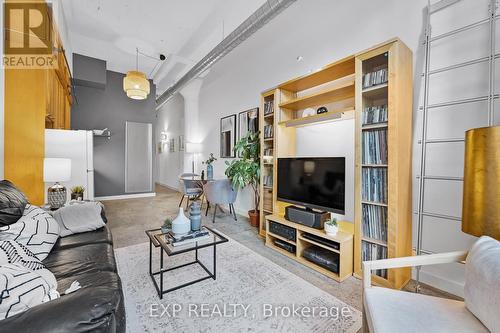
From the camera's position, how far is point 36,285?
2.83 ft

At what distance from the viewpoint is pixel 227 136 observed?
4.82 m

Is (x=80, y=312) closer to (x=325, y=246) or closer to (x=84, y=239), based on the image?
(x=84, y=239)

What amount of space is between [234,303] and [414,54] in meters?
2.71

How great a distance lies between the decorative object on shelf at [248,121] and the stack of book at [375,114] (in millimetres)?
2008

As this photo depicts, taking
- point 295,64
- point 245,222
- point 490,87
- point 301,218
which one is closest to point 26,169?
point 245,222

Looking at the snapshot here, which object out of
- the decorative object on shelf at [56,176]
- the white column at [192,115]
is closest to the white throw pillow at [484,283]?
the decorative object on shelf at [56,176]

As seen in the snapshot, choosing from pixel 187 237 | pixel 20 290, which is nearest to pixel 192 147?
pixel 187 237

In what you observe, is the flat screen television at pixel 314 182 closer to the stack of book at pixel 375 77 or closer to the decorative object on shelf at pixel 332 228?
the decorative object on shelf at pixel 332 228

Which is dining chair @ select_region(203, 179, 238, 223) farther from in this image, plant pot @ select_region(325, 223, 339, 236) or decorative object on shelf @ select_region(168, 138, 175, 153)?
decorative object on shelf @ select_region(168, 138, 175, 153)

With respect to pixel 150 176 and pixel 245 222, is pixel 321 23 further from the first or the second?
pixel 150 176

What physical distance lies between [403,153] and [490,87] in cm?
71

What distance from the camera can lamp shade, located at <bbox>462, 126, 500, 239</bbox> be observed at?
3.85ft

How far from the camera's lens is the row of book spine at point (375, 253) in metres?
1.99

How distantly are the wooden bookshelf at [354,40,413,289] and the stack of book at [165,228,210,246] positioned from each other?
4.83 ft
